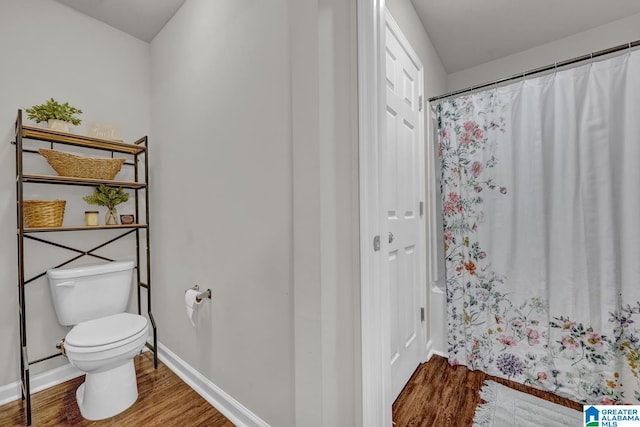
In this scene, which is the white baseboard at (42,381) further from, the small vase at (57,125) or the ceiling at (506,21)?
the ceiling at (506,21)

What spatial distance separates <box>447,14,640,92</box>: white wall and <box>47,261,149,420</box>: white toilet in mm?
3237

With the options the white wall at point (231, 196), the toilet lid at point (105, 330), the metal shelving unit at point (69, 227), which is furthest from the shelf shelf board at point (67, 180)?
the toilet lid at point (105, 330)

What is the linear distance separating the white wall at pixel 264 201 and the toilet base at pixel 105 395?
0.35 metres

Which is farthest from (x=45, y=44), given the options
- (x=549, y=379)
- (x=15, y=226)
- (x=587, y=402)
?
(x=587, y=402)

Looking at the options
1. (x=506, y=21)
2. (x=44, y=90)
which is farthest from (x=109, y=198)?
(x=506, y=21)

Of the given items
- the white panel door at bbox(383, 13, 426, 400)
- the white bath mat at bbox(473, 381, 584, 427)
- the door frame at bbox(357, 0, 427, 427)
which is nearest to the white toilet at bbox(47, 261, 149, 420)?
the door frame at bbox(357, 0, 427, 427)

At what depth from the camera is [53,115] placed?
5.31 feet

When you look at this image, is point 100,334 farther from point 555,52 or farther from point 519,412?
point 555,52

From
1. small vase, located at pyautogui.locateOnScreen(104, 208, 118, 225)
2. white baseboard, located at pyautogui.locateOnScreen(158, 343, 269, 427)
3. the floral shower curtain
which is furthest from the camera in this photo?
small vase, located at pyautogui.locateOnScreen(104, 208, 118, 225)

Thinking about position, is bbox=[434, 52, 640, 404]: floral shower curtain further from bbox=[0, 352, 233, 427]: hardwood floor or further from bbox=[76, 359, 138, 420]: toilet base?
bbox=[76, 359, 138, 420]: toilet base

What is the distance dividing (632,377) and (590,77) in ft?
5.30

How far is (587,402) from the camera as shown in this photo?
1.49 m

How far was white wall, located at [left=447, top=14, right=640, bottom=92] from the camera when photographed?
1.95 metres

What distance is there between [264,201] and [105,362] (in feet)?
3.87
